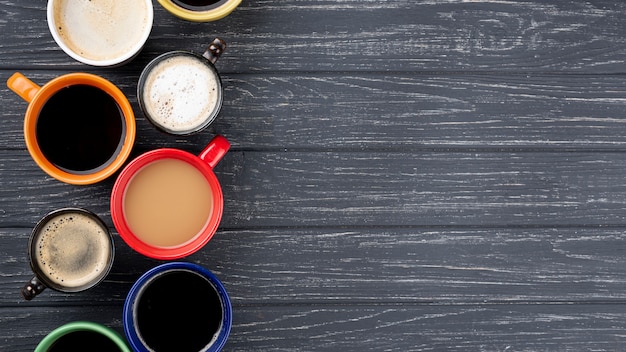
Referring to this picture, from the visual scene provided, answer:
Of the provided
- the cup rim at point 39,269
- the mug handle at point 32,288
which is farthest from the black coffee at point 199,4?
the mug handle at point 32,288

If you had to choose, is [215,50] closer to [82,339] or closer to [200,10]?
[200,10]

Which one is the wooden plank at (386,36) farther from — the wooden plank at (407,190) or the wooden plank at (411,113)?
the wooden plank at (407,190)

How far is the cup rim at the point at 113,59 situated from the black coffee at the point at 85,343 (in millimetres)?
360

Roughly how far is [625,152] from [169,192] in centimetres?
67

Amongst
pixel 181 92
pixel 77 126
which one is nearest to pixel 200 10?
pixel 181 92

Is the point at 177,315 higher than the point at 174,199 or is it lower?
lower

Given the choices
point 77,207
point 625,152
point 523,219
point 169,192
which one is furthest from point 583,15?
point 77,207

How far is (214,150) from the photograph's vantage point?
0.88 meters

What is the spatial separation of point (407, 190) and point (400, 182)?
0.02m

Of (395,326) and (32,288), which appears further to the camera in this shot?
(395,326)

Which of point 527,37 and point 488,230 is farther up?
point 527,37

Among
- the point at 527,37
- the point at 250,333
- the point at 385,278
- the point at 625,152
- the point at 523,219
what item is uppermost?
the point at 527,37

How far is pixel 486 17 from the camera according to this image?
0.96m

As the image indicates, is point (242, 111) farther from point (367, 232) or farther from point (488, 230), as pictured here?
point (488, 230)
